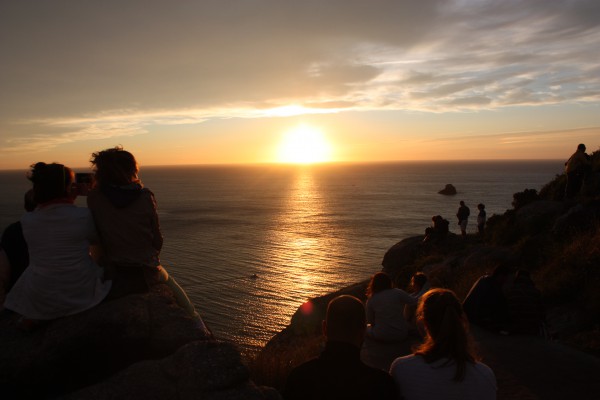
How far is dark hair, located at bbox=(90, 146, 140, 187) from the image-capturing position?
15.5 ft

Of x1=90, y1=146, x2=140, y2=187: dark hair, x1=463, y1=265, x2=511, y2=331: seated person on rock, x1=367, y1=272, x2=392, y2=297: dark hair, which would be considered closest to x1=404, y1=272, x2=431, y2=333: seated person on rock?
x1=367, y1=272, x2=392, y2=297: dark hair

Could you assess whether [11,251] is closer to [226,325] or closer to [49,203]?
[49,203]

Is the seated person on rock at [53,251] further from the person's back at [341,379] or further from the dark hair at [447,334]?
the dark hair at [447,334]

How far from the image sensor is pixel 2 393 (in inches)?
171

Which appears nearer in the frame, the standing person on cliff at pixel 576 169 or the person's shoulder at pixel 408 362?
the person's shoulder at pixel 408 362

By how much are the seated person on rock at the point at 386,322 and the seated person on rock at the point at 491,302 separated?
1125 millimetres

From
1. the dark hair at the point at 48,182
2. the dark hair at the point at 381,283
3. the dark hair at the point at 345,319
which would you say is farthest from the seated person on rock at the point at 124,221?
the dark hair at the point at 381,283

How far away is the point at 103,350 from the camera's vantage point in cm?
452

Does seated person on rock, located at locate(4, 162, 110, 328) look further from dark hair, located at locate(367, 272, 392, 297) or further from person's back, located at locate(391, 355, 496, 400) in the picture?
dark hair, located at locate(367, 272, 392, 297)

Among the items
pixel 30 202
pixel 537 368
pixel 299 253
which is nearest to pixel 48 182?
pixel 30 202

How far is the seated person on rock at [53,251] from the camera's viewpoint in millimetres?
4508

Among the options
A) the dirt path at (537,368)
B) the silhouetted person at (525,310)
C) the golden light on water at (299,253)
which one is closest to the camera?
the dirt path at (537,368)

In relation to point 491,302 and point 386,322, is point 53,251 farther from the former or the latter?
point 491,302

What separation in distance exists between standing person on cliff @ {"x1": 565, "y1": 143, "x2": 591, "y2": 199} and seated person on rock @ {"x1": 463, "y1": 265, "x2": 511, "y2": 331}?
11739 millimetres
